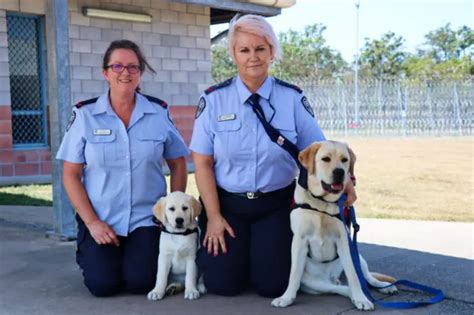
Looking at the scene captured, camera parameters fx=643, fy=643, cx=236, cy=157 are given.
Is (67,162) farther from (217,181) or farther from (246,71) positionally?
(246,71)

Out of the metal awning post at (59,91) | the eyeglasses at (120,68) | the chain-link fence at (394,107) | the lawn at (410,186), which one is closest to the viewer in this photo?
the eyeglasses at (120,68)

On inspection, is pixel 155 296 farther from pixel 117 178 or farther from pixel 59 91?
pixel 59 91

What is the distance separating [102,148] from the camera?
411 cm

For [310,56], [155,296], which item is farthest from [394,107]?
[310,56]

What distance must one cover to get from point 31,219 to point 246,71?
13.4ft

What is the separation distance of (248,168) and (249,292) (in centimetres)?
80

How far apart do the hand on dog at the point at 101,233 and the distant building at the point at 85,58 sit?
5953mm

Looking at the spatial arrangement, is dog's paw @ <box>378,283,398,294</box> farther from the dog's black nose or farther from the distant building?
the distant building

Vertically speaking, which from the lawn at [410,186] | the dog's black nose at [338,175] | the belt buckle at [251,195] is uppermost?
the dog's black nose at [338,175]

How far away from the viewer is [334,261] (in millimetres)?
3854

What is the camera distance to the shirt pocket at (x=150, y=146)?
415 cm

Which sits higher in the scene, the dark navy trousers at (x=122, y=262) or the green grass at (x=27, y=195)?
the dark navy trousers at (x=122, y=262)

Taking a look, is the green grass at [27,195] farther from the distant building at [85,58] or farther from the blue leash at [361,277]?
the blue leash at [361,277]

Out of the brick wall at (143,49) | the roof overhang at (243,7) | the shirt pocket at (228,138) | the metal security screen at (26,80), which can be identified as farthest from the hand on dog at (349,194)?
the roof overhang at (243,7)
